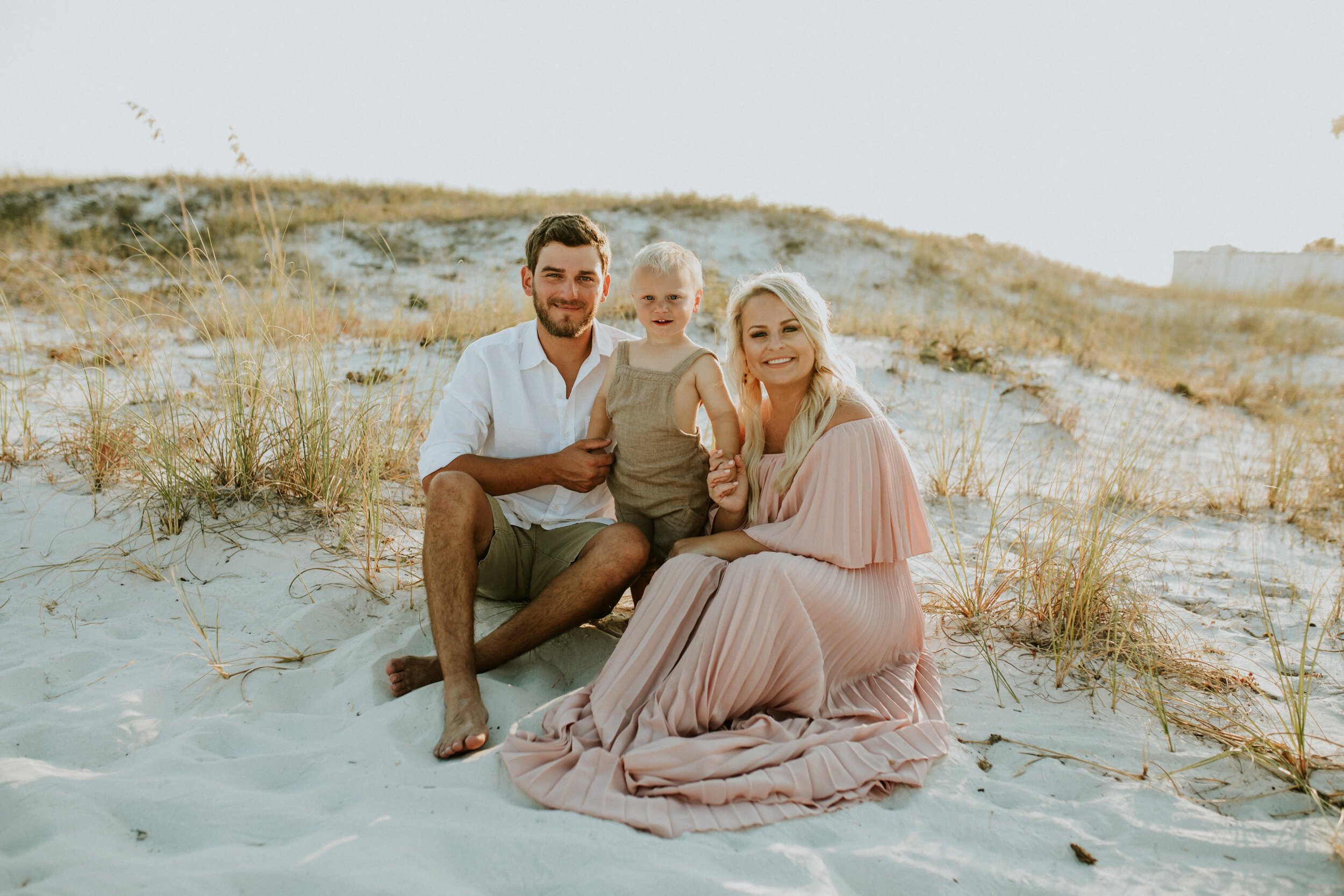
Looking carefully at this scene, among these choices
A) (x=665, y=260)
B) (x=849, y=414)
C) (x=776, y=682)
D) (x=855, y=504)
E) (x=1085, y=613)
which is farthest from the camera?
(x=1085, y=613)

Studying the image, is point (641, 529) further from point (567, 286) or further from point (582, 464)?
point (567, 286)

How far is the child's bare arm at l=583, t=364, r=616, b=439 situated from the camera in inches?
120

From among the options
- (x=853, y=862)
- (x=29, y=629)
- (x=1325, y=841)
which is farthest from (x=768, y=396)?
(x=29, y=629)

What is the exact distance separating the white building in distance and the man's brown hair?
1548cm

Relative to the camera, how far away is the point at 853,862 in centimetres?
193

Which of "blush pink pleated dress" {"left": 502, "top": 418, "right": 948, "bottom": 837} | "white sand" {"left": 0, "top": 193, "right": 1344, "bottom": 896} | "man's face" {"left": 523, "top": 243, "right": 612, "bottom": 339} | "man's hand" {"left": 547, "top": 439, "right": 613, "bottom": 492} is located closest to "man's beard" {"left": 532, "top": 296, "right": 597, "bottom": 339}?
"man's face" {"left": 523, "top": 243, "right": 612, "bottom": 339}

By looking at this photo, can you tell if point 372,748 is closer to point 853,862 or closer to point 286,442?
point 853,862

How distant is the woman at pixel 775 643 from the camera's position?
2195mm

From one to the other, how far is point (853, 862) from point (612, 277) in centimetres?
1042

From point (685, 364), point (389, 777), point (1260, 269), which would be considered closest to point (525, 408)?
point (685, 364)

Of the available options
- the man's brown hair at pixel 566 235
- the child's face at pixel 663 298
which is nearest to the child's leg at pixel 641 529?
the child's face at pixel 663 298

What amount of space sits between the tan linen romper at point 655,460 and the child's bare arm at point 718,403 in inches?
2.0

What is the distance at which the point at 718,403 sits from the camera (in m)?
2.89

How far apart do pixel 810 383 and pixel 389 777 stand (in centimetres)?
186
